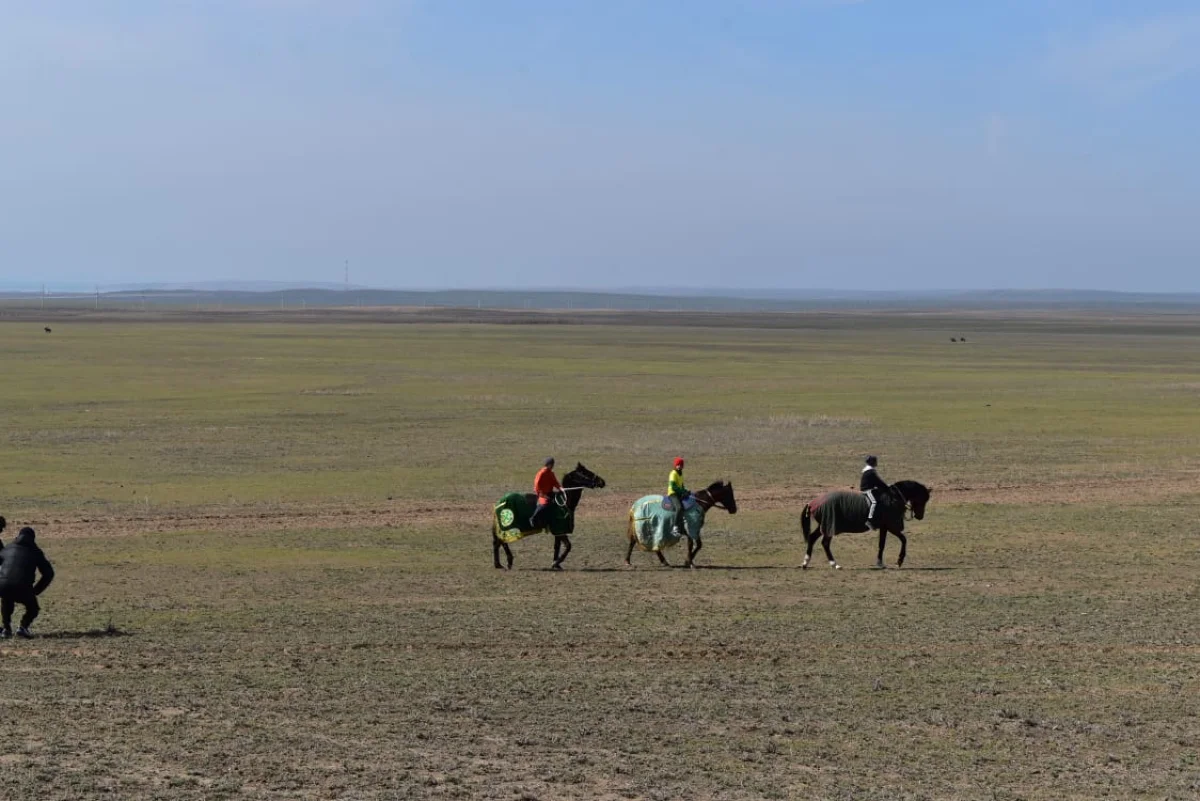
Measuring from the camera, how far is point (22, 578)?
16500 millimetres

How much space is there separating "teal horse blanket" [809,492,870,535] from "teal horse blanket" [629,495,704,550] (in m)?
1.82

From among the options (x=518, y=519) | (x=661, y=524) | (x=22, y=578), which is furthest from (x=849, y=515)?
(x=22, y=578)

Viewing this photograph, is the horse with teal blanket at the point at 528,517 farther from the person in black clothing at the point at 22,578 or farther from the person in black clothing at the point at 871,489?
the person in black clothing at the point at 22,578

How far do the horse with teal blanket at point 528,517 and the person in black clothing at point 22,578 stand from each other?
709 cm

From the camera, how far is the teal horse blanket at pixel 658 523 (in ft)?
72.9

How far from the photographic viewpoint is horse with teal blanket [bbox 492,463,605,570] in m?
22.0

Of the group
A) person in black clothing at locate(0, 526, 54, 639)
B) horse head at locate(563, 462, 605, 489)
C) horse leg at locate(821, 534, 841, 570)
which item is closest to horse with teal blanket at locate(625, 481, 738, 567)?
horse head at locate(563, 462, 605, 489)

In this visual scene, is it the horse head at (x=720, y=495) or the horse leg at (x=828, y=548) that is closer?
the horse leg at (x=828, y=548)

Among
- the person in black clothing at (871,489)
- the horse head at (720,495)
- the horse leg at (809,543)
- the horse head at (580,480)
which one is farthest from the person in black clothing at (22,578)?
the person in black clothing at (871,489)

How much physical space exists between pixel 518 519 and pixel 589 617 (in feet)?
13.0

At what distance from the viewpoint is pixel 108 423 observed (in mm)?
43562

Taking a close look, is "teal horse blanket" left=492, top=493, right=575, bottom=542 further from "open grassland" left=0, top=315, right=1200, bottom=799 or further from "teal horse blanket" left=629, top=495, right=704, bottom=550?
"teal horse blanket" left=629, top=495, right=704, bottom=550

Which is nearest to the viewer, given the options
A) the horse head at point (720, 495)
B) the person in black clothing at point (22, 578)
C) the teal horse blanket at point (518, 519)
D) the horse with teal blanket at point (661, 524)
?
the person in black clothing at point (22, 578)

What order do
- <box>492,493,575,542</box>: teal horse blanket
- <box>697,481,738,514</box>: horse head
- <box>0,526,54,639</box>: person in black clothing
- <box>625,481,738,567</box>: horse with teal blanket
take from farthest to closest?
<box>697,481,738,514</box>: horse head → <box>625,481,738,567</box>: horse with teal blanket → <box>492,493,575,542</box>: teal horse blanket → <box>0,526,54,639</box>: person in black clothing
